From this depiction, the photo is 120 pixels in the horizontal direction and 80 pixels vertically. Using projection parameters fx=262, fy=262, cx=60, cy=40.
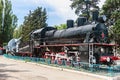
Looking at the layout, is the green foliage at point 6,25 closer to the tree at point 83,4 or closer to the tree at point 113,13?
the tree at point 83,4

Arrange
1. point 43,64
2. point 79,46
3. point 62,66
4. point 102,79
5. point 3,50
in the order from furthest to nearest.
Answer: point 3,50 → point 43,64 → point 62,66 → point 79,46 → point 102,79

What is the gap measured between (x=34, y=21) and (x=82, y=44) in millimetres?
45061

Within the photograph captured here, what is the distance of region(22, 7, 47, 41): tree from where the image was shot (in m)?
63.3

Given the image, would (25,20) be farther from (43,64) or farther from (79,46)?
(79,46)

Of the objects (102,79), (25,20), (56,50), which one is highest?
(25,20)

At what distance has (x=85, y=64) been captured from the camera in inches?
792

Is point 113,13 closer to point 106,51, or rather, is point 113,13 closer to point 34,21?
point 106,51

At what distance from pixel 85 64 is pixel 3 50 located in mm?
38043

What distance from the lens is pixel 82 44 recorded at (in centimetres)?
2062

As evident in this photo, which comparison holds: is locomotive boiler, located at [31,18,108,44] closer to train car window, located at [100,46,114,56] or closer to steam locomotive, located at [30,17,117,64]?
steam locomotive, located at [30,17,117,64]

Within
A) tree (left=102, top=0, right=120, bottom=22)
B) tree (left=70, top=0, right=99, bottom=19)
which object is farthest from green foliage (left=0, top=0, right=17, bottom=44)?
tree (left=102, top=0, right=120, bottom=22)

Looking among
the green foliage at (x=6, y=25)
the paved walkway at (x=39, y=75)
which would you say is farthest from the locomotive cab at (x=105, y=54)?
the green foliage at (x=6, y=25)

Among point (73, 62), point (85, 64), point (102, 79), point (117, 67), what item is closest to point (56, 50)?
point (73, 62)

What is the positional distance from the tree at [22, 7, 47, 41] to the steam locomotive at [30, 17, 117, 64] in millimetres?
36434
